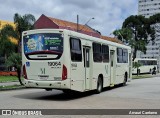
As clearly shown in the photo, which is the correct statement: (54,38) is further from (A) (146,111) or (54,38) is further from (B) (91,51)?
(A) (146,111)

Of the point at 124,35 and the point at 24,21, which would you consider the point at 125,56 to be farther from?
the point at 124,35

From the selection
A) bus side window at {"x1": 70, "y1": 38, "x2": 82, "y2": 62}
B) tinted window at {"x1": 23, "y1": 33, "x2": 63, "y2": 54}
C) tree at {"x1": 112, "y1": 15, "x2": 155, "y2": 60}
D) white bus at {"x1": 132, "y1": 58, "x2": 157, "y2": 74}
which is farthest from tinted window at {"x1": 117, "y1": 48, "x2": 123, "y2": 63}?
tree at {"x1": 112, "y1": 15, "x2": 155, "y2": 60}

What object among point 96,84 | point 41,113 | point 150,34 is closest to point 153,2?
point 150,34

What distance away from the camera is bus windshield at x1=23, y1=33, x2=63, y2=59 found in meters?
16.2

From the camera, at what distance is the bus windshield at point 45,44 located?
16.2 meters

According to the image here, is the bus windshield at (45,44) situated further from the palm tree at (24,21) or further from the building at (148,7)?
the building at (148,7)

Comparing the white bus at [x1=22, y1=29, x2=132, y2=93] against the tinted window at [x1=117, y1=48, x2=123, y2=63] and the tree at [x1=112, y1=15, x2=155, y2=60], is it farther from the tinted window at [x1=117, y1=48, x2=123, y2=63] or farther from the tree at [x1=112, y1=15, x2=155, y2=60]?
the tree at [x1=112, y1=15, x2=155, y2=60]

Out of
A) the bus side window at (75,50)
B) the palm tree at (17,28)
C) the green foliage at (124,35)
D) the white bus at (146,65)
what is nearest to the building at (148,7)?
the green foliage at (124,35)

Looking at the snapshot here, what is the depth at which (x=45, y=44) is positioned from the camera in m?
16.3

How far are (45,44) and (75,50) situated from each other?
60.9 inches

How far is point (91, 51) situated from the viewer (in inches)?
752

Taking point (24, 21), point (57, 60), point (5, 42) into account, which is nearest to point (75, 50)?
point (57, 60)

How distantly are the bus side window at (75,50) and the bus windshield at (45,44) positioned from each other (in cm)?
73

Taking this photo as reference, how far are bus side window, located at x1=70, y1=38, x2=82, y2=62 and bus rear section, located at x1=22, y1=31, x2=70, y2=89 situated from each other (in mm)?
726
